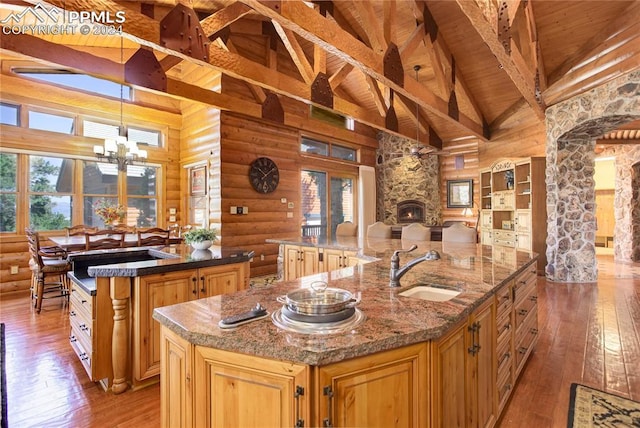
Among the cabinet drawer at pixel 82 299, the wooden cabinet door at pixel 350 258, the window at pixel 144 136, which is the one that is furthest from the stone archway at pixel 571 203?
the window at pixel 144 136

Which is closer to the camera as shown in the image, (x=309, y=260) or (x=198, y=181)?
(x=309, y=260)

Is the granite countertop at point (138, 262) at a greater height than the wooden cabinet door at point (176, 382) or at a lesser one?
greater

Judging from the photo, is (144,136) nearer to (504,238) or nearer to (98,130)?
(98,130)

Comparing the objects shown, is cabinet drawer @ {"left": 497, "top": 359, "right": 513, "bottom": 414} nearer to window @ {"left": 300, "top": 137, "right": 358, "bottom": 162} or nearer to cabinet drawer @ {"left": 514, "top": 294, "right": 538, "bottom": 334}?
cabinet drawer @ {"left": 514, "top": 294, "right": 538, "bottom": 334}

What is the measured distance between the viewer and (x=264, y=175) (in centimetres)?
609

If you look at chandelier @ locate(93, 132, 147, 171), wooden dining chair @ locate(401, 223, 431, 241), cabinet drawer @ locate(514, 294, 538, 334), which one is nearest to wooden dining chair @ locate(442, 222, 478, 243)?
wooden dining chair @ locate(401, 223, 431, 241)

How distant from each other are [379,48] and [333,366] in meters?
3.98

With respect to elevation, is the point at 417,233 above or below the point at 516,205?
below

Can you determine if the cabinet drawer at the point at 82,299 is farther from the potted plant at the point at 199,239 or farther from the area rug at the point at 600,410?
the area rug at the point at 600,410

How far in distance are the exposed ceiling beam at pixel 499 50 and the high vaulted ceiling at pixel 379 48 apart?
18 mm

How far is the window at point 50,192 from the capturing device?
17.1ft

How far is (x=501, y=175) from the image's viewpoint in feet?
22.5

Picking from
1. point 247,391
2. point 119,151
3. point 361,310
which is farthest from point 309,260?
point 119,151

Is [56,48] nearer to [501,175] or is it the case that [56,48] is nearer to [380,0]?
[380,0]
